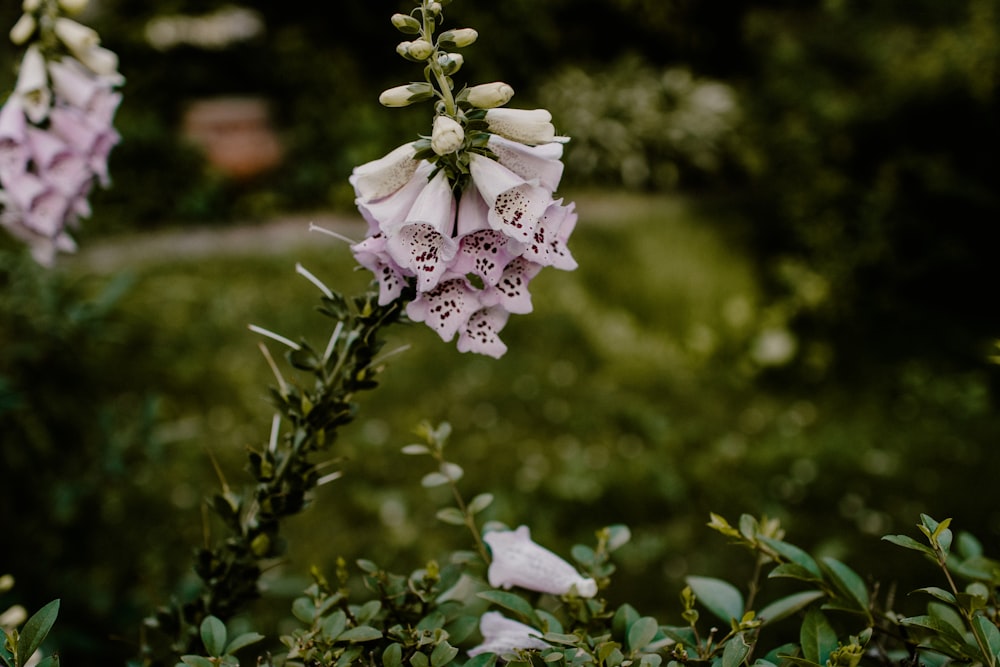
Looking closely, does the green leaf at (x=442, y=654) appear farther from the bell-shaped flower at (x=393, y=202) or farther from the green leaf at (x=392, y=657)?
the bell-shaped flower at (x=393, y=202)

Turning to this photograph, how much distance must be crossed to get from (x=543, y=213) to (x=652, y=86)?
640cm

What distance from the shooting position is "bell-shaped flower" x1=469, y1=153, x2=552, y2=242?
85 centimetres

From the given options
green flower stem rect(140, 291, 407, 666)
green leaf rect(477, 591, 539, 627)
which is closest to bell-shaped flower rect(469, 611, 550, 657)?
green leaf rect(477, 591, 539, 627)

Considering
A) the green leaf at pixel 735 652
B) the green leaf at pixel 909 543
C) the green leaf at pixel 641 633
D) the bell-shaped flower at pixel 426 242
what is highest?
the bell-shaped flower at pixel 426 242

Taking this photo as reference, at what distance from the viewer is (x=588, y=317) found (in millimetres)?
4332

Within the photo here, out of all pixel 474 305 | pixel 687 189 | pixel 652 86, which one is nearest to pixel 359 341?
pixel 474 305

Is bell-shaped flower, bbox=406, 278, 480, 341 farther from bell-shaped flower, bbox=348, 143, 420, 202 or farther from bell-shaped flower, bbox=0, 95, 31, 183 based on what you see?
bell-shaped flower, bbox=0, 95, 31, 183

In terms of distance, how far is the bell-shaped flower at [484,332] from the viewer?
912 millimetres

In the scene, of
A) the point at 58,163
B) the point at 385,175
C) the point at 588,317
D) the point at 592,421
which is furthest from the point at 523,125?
the point at 588,317

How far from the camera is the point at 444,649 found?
814 millimetres

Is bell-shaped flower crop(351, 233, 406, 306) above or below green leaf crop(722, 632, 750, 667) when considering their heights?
above

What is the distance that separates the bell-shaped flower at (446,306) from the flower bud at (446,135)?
Answer: 137mm

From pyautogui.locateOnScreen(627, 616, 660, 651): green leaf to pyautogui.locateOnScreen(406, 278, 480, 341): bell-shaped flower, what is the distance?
1.15ft

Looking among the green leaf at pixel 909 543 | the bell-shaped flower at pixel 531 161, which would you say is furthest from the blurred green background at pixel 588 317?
the green leaf at pixel 909 543
